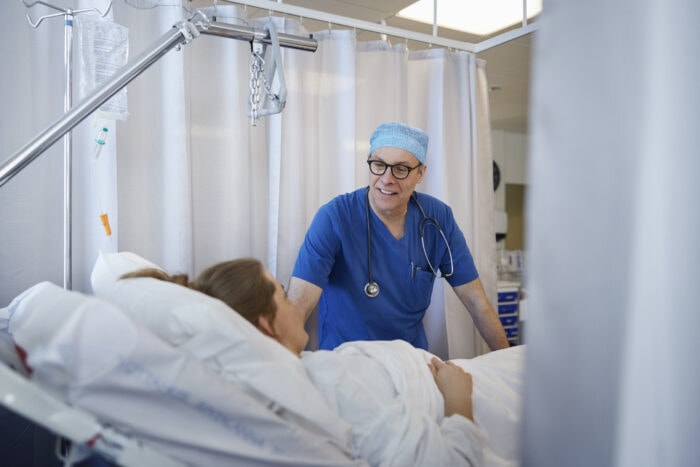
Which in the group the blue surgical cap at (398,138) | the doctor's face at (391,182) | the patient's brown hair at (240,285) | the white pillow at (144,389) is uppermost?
the blue surgical cap at (398,138)

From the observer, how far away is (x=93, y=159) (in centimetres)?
159

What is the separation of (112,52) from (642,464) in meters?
1.56

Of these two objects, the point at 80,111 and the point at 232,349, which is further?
the point at 80,111

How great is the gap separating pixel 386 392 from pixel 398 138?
0.97 m

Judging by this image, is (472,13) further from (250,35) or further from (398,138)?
(250,35)

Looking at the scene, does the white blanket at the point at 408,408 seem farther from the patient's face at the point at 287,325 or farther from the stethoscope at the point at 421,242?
the stethoscope at the point at 421,242

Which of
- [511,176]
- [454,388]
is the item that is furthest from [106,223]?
[511,176]

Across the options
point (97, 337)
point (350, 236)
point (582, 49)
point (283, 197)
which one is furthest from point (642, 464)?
point (283, 197)

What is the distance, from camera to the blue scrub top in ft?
5.78

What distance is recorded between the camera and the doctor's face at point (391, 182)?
5.81ft

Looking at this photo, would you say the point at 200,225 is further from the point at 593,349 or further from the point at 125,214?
the point at 593,349

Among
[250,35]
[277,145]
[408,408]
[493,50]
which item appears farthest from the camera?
[493,50]

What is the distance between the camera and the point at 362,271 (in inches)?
70.7

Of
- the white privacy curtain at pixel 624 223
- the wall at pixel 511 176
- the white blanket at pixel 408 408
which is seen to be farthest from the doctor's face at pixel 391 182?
the wall at pixel 511 176
